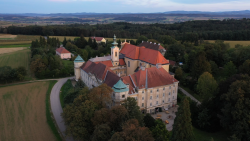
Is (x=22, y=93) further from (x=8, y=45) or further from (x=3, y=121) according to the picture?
(x=8, y=45)

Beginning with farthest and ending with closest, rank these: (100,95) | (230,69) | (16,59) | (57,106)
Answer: (16,59)
(230,69)
(57,106)
(100,95)

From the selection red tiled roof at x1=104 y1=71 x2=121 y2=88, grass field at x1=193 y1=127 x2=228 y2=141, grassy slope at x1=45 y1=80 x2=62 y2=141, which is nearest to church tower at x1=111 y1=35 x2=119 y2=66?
red tiled roof at x1=104 y1=71 x2=121 y2=88

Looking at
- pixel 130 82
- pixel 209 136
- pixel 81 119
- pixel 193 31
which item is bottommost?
pixel 209 136

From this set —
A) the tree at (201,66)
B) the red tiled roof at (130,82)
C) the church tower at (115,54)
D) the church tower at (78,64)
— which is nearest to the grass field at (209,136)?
the red tiled roof at (130,82)

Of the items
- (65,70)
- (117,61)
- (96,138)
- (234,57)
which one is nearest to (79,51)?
(65,70)

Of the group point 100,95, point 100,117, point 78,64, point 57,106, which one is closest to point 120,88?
point 100,95

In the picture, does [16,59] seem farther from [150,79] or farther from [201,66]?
[201,66]

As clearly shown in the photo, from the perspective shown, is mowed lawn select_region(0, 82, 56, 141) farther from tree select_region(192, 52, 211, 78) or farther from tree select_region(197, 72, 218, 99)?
tree select_region(192, 52, 211, 78)
